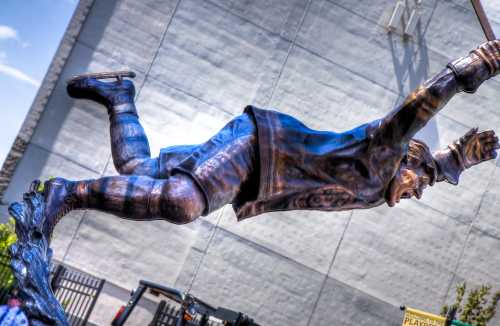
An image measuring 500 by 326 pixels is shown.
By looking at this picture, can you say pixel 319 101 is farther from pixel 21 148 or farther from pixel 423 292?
pixel 21 148

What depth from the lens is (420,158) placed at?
3.73 meters

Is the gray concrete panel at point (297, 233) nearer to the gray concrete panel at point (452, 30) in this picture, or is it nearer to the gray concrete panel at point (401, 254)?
the gray concrete panel at point (401, 254)

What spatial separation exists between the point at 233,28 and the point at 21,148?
5.07 m

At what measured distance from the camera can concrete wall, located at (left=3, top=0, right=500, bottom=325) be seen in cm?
1230

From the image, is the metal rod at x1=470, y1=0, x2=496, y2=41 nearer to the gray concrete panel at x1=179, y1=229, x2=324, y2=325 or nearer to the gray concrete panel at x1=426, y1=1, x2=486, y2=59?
the gray concrete panel at x1=426, y1=1, x2=486, y2=59

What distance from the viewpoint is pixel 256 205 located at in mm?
3395

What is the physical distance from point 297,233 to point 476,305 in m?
3.67

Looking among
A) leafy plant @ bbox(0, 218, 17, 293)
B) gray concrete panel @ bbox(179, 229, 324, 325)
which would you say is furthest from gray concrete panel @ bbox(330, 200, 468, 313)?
leafy plant @ bbox(0, 218, 17, 293)

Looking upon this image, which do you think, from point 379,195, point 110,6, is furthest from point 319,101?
point 379,195

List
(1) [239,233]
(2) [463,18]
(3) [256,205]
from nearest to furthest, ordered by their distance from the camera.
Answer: (3) [256,205], (1) [239,233], (2) [463,18]

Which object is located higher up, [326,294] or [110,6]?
[110,6]

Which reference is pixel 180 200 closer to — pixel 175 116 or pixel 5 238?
pixel 5 238

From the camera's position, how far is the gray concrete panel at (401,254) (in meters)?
12.4

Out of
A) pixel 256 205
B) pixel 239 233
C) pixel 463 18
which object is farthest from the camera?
pixel 463 18
